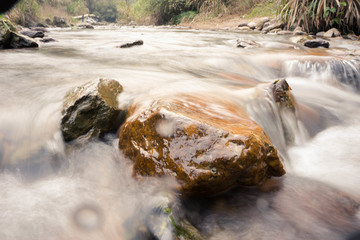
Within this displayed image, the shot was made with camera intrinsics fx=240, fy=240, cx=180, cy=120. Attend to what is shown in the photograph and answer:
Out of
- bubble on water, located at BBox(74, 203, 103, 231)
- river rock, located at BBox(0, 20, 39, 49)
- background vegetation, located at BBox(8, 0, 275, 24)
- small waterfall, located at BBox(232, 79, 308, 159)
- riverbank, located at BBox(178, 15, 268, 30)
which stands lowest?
bubble on water, located at BBox(74, 203, 103, 231)

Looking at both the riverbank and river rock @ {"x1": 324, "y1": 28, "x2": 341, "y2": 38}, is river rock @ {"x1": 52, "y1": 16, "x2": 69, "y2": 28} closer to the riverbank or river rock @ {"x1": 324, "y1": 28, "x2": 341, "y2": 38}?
the riverbank

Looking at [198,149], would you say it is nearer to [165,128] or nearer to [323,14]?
[165,128]

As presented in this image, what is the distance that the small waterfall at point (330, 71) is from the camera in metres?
4.02

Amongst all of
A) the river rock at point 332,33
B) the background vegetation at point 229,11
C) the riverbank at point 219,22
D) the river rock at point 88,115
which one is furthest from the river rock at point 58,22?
the river rock at point 88,115

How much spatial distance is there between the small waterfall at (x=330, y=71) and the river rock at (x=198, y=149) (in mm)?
3031

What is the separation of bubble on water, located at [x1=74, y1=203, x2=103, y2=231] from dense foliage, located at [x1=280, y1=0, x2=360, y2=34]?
29.8 ft

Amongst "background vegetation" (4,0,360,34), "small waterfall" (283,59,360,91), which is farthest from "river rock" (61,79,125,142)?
"background vegetation" (4,0,360,34)

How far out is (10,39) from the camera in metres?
5.09

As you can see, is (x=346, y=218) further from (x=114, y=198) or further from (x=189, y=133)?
(x=114, y=198)

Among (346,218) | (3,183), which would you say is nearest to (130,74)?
(3,183)

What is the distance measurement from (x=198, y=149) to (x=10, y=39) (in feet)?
18.1

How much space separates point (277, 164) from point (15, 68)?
3850mm

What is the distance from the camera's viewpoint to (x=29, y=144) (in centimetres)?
197

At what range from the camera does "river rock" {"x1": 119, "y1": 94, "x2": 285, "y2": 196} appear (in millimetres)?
1417
